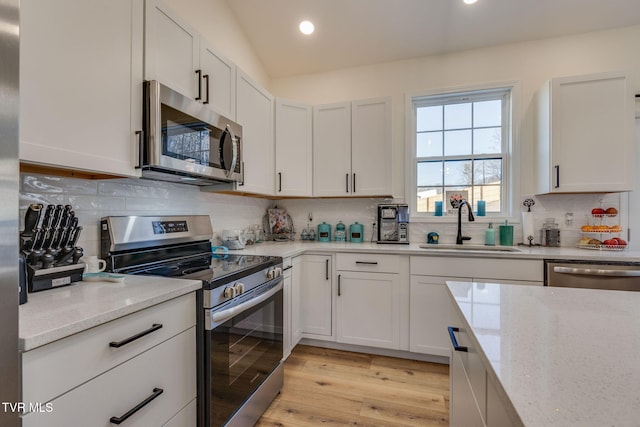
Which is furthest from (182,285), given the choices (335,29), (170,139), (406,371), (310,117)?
(335,29)

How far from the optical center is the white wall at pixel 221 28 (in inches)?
85.8

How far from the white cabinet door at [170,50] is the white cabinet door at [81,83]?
0.06 m

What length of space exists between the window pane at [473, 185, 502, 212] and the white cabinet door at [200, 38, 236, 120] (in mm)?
2319

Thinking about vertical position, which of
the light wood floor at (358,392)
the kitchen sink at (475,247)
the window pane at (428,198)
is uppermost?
the window pane at (428,198)

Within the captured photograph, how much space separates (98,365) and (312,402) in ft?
4.62

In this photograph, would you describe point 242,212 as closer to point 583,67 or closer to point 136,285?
point 136,285

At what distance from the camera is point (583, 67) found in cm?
255

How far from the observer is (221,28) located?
2541 millimetres

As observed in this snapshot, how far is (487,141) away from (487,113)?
0.27 meters

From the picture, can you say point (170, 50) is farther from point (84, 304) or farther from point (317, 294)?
point (317, 294)

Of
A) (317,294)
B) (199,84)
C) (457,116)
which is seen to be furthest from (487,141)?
(199,84)

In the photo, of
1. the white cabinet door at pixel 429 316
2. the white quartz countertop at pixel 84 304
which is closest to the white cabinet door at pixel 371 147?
the white cabinet door at pixel 429 316

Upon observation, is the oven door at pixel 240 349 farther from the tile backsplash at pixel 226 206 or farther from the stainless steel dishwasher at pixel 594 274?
the stainless steel dishwasher at pixel 594 274

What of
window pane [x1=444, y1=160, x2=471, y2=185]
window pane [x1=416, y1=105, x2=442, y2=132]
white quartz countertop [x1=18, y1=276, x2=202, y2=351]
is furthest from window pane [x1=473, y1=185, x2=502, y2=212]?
white quartz countertop [x1=18, y1=276, x2=202, y2=351]
